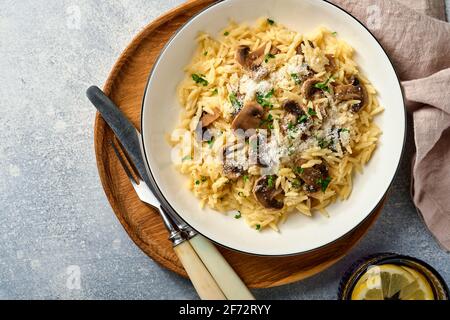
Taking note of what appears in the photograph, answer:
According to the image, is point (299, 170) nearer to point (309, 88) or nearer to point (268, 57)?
point (309, 88)

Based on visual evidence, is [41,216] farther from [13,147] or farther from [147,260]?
[147,260]

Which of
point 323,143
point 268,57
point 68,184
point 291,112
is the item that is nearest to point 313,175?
point 323,143

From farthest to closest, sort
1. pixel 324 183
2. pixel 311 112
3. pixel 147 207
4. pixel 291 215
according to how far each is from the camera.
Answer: pixel 147 207
pixel 291 215
pixel 324 183
pixel 311 112

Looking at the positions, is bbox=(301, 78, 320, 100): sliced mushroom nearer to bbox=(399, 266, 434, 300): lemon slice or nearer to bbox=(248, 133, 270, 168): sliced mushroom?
bbox=(248, 133, 270, 168): sliced mushroom

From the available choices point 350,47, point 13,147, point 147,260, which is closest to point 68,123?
point 13,147

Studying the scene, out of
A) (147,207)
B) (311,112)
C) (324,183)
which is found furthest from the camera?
(147,207)

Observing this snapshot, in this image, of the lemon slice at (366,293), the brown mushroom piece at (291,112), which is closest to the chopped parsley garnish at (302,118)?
the brown mushroom piece at (291,112)
